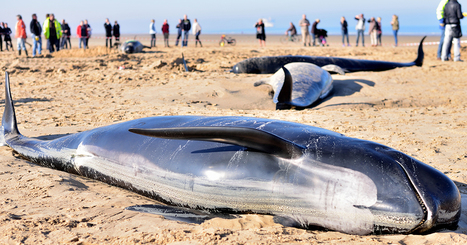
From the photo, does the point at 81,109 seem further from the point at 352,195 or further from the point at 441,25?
the point at 441,25

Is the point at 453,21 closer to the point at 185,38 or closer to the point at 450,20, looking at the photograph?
the point at 450,20

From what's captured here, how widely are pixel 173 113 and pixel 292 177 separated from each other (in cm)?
445

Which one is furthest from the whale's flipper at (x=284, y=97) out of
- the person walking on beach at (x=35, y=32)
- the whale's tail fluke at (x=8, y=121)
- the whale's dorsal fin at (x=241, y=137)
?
the person walking on beach at (x=35, y=32)

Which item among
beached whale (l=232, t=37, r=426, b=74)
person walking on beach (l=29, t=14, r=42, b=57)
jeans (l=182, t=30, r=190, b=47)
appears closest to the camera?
beached whale (l=232, t=37, r=426, b=74)

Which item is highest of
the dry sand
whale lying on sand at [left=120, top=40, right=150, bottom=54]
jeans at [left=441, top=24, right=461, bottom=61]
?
whale lying on sand at [left=120, top=40, right=150, bottom=54]

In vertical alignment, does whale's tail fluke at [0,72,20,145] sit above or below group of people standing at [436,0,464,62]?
below

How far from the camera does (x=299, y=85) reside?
7.63 m

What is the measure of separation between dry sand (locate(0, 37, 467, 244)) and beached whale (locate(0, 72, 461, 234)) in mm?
109

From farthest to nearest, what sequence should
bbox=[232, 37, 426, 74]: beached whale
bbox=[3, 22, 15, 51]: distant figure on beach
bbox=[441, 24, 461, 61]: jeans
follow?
1. bbox=[3, 22, 15, 51]: distant figure on beach
2. bbox=[441, 24, 461, 61]: jeans
3. bbox=[232, 37, 426, 74]: beached whale

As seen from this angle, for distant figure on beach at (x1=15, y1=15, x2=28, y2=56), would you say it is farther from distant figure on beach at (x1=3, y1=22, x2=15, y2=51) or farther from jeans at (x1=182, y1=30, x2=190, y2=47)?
jeans at (x1=182, y1=30, x2=190, y2=47)

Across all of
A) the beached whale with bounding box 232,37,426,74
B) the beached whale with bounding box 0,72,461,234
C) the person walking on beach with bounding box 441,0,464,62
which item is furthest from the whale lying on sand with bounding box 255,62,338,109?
the person walking on beach with bounding box 441,0,464,62

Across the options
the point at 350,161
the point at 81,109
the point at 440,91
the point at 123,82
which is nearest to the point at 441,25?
the point at 440,91

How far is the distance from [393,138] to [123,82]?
23.4 feet

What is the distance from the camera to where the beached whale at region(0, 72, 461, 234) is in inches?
88.3
